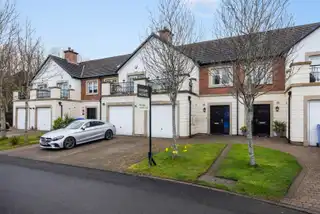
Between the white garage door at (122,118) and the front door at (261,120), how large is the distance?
959 centimetres

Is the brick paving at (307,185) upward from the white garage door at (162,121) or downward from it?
downward

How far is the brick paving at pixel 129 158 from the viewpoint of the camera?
611 cm

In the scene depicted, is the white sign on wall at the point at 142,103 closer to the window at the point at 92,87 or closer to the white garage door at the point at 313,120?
the white garage door at the point at 313,120

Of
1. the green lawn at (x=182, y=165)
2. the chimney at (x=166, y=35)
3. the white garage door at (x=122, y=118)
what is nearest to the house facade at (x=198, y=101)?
the white garage door at (x=122, y=118)

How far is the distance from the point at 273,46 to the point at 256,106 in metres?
9.83

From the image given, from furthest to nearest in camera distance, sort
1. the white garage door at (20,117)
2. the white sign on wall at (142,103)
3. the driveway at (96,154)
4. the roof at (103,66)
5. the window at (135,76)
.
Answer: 1. the white garage door at (20,117)
2. the roof at (103,66)
3. the window at (135,76)
4. the driveway at (96,154)
5. the white sign on wall at (142,103)

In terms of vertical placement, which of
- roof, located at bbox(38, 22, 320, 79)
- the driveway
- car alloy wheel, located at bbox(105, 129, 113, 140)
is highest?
roof, located at bbox(38, 22, 320, 79)

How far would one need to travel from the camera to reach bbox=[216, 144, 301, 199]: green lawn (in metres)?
6.45

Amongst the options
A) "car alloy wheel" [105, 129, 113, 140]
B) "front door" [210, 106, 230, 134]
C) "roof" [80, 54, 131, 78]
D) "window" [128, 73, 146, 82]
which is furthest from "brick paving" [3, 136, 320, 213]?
"roof" [80, 54, 131, 78]

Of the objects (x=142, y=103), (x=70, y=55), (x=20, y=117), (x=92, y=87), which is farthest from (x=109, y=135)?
(x=70, y=55)

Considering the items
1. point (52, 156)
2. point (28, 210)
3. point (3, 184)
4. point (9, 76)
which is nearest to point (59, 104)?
point (9, 76)

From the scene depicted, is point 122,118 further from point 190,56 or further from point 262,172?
point 262,172

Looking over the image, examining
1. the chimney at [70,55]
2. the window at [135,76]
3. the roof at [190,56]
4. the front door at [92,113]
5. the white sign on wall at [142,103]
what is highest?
the chimney at [70,55]

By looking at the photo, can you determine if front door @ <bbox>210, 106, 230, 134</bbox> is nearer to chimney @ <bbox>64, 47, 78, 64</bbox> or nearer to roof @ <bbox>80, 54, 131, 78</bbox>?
roof @ <bbox>80, 54, 131, 78</bbox>
